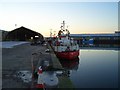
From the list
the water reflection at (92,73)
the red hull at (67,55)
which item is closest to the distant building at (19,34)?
the red hull at (67,55)

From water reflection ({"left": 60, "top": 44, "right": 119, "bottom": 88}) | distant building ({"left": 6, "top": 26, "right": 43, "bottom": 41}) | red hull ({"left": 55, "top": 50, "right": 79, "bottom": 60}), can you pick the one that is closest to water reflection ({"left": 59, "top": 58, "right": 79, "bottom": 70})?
water reflection ({"left": 60, "top": 44, "right": 119, "bottom": 88})

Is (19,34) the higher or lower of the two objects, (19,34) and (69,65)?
the higher

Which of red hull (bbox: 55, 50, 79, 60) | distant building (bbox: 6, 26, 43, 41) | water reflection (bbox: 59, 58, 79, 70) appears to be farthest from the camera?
distant building (bbox: 6, 26, 43, 41)

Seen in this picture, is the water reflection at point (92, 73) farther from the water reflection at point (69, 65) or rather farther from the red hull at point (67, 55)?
the red hull at point (67, 55)

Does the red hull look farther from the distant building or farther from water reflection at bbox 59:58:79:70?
the distant building

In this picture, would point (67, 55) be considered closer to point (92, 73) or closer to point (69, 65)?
point (69, 65)

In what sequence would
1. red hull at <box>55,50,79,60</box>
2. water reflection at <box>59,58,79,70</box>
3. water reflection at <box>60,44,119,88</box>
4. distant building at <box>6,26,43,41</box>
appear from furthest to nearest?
distant building at <box>6,26,43,41</box> → red hull at <box>55,50,79,60</box> → water reflection at <box>59,58,79,70</box> → water reflection at <box>60,44,119,88</box>

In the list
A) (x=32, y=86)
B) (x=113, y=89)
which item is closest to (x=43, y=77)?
(x=32, y=86)

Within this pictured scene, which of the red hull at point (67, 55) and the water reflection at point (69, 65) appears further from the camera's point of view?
the red hull at point (67, 55)

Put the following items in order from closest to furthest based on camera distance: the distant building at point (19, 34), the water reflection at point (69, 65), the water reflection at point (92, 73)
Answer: the water reflection at point (92, 73)
the water reflection at point (69, 65)
the distant building at point (19, 34)

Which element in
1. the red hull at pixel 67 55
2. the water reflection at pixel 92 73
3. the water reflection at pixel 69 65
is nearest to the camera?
the water reflection at pixel 92 73

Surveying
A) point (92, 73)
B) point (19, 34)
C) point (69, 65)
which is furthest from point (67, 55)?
point (19, 34)

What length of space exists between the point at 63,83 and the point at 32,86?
2.65 metres

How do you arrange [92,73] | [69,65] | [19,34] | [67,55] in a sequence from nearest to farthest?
1. [92,73]
2. [69,65]
3. [67,55]
4. [19,34]
